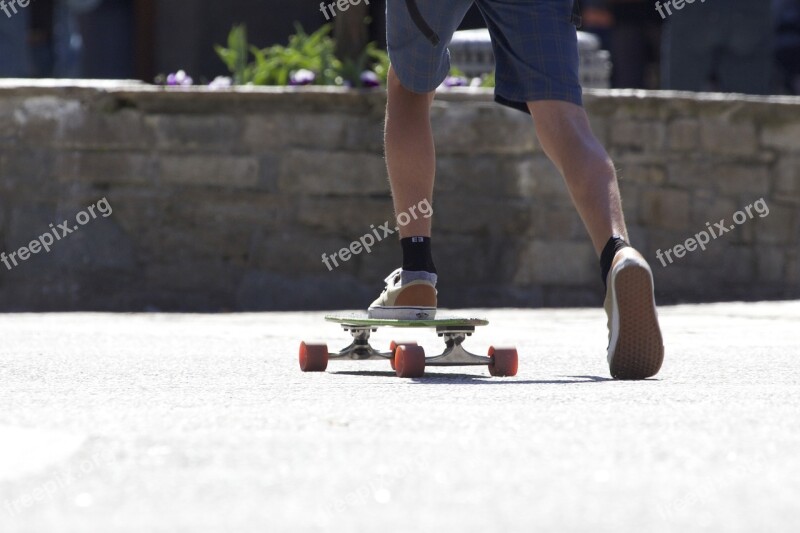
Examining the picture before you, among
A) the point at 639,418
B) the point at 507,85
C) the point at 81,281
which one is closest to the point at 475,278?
the point at 81,281

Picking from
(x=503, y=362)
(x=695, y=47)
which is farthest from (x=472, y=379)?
(x=695, y=47)

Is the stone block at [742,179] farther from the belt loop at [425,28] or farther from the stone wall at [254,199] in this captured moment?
the belt loop at [425,28]

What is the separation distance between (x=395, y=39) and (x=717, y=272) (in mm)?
3543

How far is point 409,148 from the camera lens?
11.3 feet

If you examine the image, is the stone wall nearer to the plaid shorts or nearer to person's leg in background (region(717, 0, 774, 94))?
the plaid shorts

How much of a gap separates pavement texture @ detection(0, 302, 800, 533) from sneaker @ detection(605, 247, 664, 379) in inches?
2.8

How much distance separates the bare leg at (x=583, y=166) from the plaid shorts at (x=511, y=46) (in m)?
0.04

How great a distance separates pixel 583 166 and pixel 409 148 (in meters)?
0.46

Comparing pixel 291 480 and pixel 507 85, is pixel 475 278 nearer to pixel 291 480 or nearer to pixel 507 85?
pixel 507 85

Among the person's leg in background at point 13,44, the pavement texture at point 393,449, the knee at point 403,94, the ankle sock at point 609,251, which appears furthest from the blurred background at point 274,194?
the person's leg in background at point 13,44

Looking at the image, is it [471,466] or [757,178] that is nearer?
[471,466]

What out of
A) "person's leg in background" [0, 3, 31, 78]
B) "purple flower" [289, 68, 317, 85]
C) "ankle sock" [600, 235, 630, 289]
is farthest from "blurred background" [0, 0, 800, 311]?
"person's leg in background" [0, 3, 31, 78]

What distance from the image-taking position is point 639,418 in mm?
2312

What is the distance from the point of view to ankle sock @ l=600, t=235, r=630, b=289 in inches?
118
